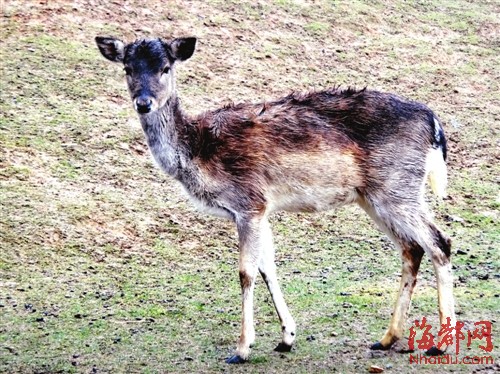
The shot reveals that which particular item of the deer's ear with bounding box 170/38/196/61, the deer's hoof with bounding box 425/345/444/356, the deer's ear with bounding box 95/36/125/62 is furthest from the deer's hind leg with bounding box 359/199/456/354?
the deer's ear with bounding box 95/36/125/62

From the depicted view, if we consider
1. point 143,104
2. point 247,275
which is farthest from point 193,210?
point 247,275

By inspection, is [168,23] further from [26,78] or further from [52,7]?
[26,78]

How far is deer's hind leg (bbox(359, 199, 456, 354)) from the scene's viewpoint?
6477mm

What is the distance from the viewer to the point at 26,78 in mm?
12414

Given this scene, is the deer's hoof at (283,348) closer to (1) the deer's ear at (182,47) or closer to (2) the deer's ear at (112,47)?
(1) the deer's ear at (182,47)

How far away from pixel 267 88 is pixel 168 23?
2.39 meters

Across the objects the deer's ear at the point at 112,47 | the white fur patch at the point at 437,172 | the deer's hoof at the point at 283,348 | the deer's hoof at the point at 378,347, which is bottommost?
the deer's hoof at the point at 283,348

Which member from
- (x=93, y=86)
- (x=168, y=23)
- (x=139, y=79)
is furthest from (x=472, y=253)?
(x=168, y=23)

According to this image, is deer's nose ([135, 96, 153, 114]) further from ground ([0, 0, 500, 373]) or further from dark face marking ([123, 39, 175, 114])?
ground ([0, 0, 500, 373])

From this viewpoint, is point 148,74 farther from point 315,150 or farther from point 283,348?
point 283,348

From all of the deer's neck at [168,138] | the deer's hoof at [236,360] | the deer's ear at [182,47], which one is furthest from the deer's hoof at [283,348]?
the deer's ear at [182,47]
